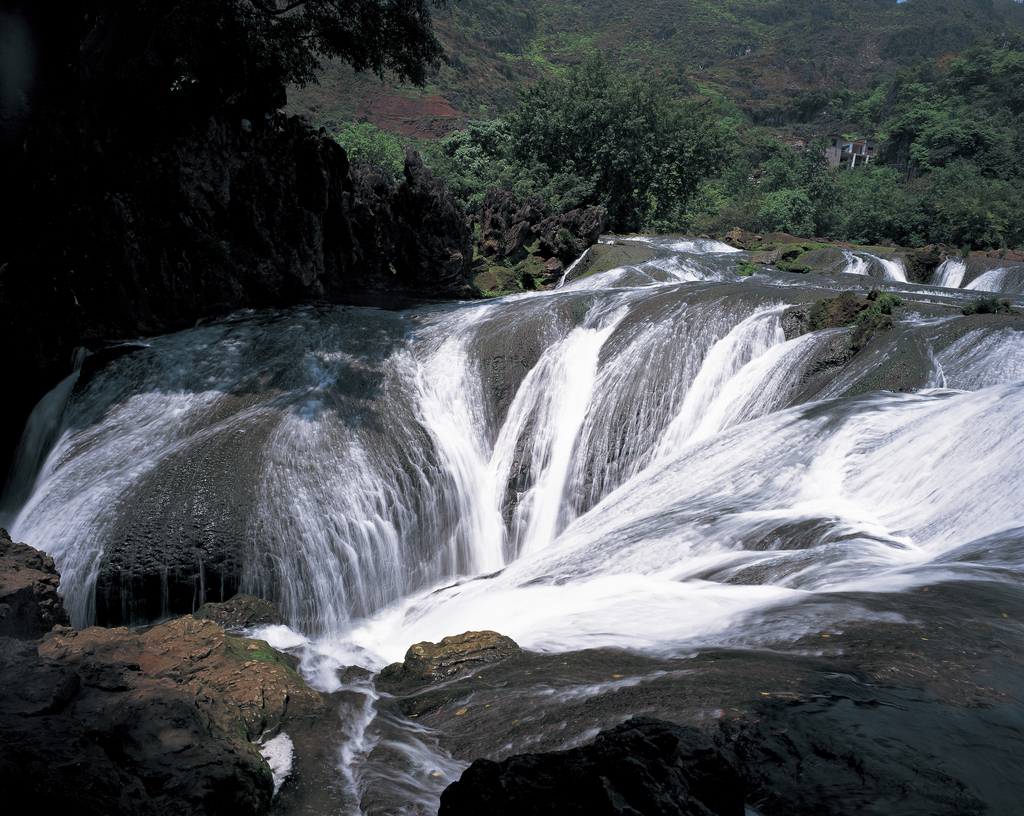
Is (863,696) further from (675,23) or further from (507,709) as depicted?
(675,23)

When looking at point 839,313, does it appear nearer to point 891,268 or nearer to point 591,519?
point 591,519

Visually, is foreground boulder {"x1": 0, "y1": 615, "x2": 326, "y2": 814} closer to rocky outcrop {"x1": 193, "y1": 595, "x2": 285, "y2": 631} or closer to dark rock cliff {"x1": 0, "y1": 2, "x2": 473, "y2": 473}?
rocky outcrop {"x1": 193, "y1": 595, "x2": 285, "y2": 631}

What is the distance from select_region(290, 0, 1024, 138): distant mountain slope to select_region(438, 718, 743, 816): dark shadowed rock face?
5789 cm

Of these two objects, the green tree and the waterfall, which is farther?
the green tree

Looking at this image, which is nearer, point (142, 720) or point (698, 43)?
point (142, 720)

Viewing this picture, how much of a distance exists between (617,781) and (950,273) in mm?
21449

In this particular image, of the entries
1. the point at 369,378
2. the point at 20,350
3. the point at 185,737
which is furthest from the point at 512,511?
the point at 20,350

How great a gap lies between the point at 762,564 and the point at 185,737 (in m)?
3.93

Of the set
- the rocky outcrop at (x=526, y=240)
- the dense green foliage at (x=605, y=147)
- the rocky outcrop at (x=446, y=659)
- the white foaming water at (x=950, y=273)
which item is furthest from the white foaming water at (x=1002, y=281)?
the rocky outcrop at (x=446, y=659)

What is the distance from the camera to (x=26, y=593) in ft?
15.4

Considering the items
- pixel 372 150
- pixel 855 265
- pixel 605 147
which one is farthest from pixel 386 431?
pixel 605 147

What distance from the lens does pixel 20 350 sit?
29.4 feet

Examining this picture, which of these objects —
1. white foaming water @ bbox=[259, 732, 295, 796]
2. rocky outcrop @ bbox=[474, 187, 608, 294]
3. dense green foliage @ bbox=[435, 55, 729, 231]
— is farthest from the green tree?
white foaming water @ bbox=[259, 732, 295, 796]

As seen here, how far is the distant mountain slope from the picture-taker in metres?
59.4
